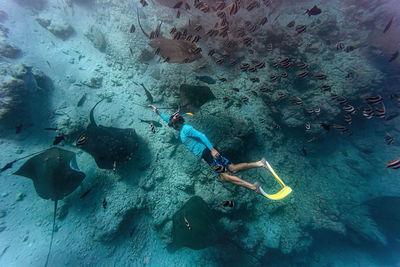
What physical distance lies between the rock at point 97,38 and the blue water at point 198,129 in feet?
0.29

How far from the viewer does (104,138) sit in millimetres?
Answer: 4879

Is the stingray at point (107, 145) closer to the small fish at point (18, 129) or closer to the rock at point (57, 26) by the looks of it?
A: the small fish at point (18, 129)

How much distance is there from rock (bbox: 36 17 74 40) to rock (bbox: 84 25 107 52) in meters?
1.11

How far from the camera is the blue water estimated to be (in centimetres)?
523

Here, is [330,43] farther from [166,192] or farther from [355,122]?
[166,192]

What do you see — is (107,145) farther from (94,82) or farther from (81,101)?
(94,82)

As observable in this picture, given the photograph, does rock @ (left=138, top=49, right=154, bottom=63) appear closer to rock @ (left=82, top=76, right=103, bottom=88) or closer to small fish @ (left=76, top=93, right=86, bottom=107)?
rock @ (left=82, top=76, right=103, bottom=88)

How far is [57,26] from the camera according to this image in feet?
28.5

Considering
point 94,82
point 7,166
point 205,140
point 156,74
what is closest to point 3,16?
point 94,82

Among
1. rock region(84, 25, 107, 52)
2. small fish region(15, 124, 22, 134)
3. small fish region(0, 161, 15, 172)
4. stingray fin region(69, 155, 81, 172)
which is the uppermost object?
rock region(84, 25, 107, 52)

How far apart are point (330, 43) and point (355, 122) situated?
583cm

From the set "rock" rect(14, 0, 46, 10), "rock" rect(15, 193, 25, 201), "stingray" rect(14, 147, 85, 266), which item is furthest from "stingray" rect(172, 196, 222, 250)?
"rock" rect(14, 0, 46, 10)

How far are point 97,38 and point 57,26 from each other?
2321 mm

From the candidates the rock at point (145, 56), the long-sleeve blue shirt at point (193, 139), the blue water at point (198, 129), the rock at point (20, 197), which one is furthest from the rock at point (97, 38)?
the long-sleeve blue shirt at point (193, 139)
